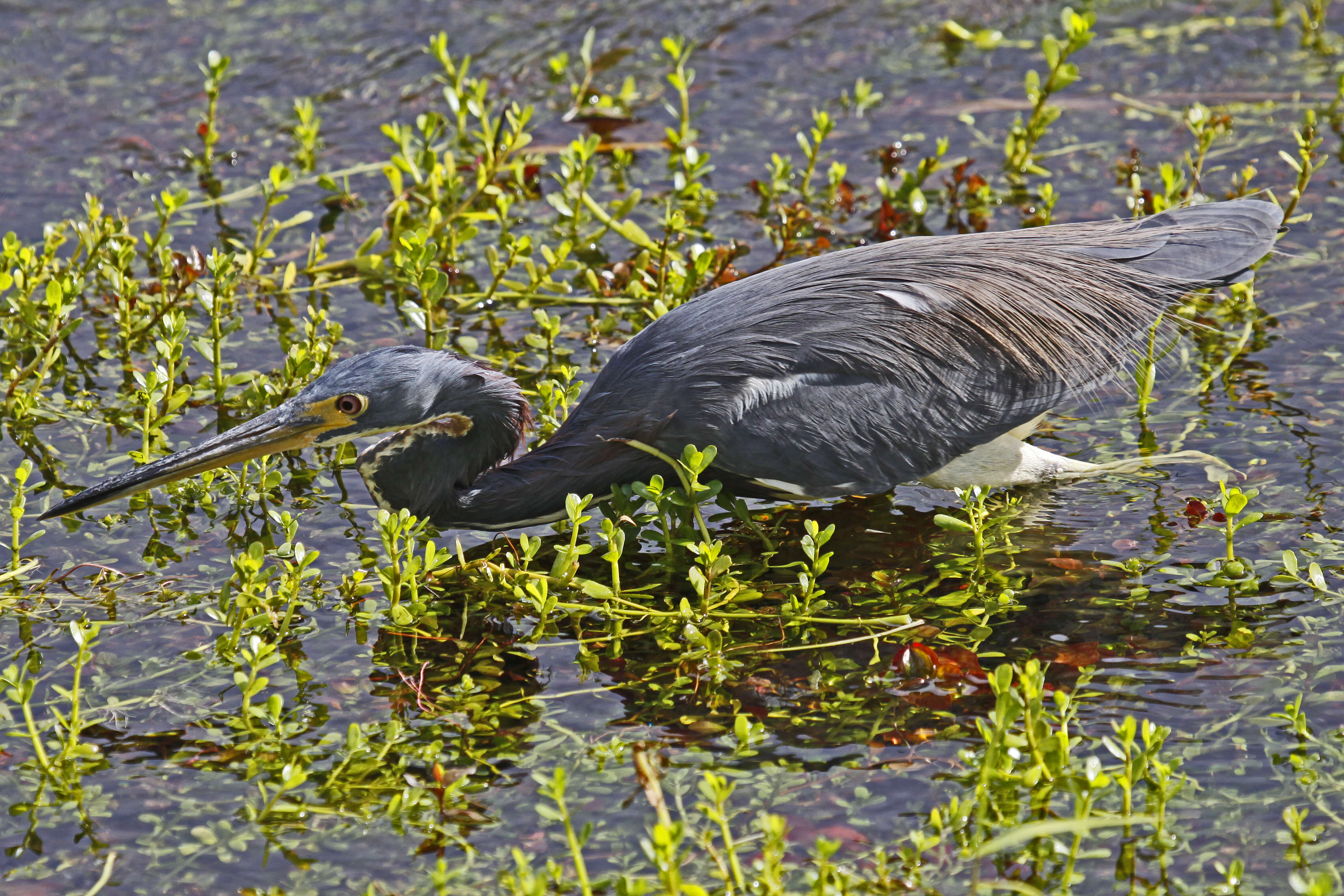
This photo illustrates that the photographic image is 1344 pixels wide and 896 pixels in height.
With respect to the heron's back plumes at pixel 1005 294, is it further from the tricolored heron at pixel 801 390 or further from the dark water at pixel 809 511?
the dark water at pixel 809 511

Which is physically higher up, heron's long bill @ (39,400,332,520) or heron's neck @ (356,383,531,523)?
heron's long bill @ (39,400,332,520)

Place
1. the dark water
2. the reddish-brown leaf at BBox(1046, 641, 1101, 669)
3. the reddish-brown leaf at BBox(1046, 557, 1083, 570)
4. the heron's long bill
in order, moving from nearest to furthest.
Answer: the dark water < the reddish-brown leaf at BBox(1046, 641, 1101, 669) < the heron's long bill < the reddish-brown leaf at BBox(1046, 557, 1083, 570)

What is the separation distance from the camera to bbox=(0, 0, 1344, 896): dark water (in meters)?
3.96

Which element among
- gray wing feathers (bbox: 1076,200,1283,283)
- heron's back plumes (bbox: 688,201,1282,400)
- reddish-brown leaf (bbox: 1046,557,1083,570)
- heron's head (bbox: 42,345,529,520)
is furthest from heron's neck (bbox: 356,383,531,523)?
gray wing feathers (bbox: 1076,200,1283,283)

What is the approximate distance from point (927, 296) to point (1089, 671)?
4.59 ft

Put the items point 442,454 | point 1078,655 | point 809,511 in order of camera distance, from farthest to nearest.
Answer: point 809,511 < point 442,454 < point 1078,655

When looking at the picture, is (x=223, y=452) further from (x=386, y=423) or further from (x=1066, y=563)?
(x=1066, y=563)

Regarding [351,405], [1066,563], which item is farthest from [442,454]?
[1066,563]

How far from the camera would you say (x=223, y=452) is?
4.99m

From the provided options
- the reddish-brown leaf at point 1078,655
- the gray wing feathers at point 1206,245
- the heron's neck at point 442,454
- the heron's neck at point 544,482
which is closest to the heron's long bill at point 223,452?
the heron's neck at point 442,454

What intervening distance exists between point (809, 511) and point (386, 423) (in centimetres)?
156

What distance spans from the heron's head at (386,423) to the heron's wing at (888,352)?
0.31 m

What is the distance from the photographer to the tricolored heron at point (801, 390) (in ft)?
16.3

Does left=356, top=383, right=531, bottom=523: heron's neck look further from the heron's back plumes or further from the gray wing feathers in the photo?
the gray wing feathers
